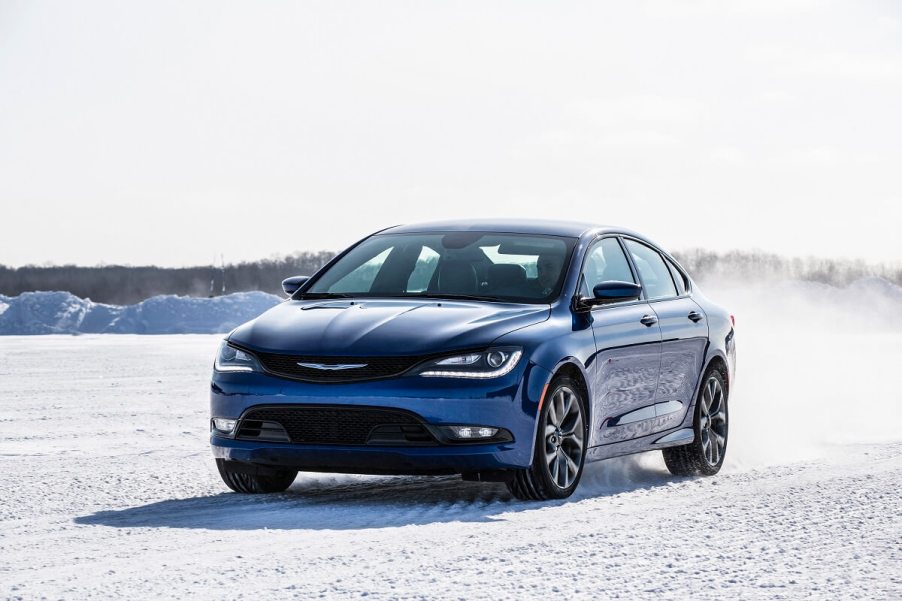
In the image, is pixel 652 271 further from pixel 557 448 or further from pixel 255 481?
pixel 255 481

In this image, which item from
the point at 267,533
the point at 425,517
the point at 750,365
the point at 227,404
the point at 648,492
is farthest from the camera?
the point at 750,365

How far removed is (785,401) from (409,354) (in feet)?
33.8

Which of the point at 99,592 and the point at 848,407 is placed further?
the point at 848,407

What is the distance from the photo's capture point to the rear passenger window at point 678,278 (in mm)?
10398

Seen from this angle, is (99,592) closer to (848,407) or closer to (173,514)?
(173,514)

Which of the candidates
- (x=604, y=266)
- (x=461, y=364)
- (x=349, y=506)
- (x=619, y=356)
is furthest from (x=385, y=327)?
(x=604, y=266)

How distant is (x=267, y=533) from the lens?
694 centimetres

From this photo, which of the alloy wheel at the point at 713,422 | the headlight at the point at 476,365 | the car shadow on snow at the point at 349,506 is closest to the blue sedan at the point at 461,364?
the headlight at the point at 476,365

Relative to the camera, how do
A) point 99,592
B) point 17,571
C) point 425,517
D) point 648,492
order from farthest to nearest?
point 648,492
point 425,517
point 17,571
point 99,592

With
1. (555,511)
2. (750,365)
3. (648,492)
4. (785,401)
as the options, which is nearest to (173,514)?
(555,511)

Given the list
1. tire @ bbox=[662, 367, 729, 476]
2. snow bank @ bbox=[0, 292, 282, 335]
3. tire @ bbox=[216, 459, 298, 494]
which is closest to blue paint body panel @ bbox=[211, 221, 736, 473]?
tire @ bbox=[216, 459, 298, 494]

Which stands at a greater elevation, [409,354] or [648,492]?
[409,354]

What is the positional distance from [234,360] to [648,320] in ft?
9.20

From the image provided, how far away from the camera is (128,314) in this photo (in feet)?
243
